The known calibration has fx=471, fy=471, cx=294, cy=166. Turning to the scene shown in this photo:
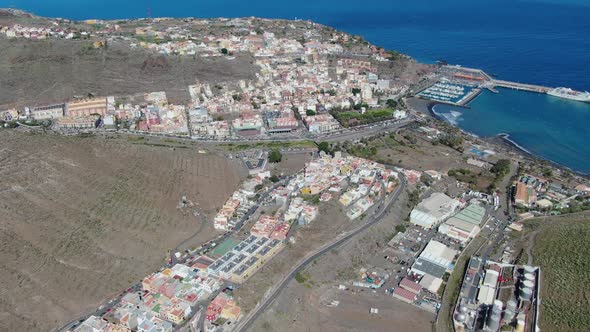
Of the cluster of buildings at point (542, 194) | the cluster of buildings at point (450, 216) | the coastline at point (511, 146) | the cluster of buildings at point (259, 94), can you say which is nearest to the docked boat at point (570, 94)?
the coastline at point (511, 146)

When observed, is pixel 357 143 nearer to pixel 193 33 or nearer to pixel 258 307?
pixel 258 307

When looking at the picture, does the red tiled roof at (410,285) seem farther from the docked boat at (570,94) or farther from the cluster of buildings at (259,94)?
the docked boat at (570,94)

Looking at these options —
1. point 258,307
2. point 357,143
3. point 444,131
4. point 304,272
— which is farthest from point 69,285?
point 444,131

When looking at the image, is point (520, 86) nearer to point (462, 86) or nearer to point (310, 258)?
point (462, 86)

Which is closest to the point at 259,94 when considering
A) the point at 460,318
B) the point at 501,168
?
the point at 501,168

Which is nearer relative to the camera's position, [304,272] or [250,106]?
[304,272]

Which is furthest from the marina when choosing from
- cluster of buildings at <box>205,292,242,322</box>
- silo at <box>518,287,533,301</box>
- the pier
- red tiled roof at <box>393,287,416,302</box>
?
cluster of buildings at <box>205,292,242,322</box>
